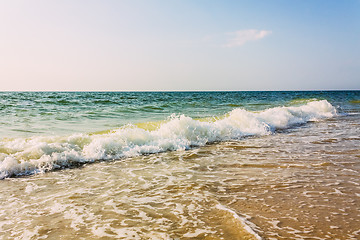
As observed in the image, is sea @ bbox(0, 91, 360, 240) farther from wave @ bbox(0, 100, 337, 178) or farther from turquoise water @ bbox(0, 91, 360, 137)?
turquoise water @ bbox(0, 91, 360, 137)

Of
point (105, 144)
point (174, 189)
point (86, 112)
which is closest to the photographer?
point (174, 189)

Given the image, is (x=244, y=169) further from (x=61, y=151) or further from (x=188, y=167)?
(x=61, y=151)

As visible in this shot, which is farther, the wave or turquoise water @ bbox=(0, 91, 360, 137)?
turquoise water @ bbox=(0, 91, 360, 137)

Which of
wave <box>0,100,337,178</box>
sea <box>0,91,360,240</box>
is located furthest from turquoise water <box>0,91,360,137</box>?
wave <box>0,100,337,178</box>

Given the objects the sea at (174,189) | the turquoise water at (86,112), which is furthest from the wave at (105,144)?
the turquoise water at (86,112)

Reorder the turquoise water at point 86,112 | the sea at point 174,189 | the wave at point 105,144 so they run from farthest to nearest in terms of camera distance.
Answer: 1. the turquoise water at point 86,112
2. the wave at point 105,144
3. the sea at point 174,189

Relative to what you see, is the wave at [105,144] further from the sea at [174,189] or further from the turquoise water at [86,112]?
the turquoise water at [86,112]

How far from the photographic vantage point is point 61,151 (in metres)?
6.52

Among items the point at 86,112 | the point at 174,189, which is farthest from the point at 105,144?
the point at 86,112

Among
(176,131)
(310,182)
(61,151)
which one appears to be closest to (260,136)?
(176,131)

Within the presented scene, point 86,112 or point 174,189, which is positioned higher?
point 86,112

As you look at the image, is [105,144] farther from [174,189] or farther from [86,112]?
[86,112]

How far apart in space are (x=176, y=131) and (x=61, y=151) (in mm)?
3692

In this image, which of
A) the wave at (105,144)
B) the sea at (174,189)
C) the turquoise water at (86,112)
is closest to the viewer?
the sea at (174,189)
